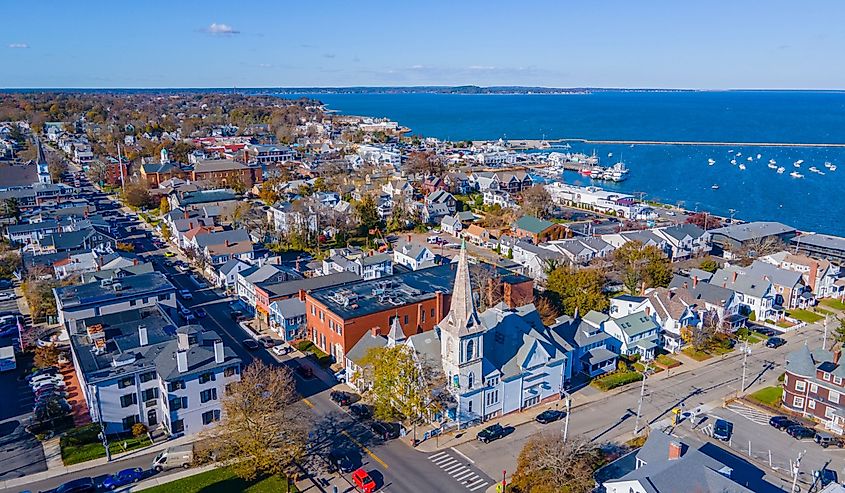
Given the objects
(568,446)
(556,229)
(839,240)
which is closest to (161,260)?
(556,229)

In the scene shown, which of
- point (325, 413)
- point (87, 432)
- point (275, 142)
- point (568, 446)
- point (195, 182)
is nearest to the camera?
point (568, 446)

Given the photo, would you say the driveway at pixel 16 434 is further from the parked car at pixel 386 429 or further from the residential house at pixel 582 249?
the residential house at pixel 582 249

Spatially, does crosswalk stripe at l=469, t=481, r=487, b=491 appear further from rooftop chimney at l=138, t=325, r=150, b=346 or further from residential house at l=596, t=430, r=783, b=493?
rooftop chimney at l=138, t=325, r=150, b=346

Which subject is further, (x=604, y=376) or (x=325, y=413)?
(x=604, y=376)

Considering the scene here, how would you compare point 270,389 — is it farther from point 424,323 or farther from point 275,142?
point 275,142

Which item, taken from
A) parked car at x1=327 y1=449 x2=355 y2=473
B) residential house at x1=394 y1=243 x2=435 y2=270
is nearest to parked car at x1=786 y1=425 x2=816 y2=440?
parked car at x1=327 y1=449 x2=355 y2=473

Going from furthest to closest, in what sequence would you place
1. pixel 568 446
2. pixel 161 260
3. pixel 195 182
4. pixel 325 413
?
pixel 195 182 < pixel 161 260 < pixel 325 413 < pixel 568 446

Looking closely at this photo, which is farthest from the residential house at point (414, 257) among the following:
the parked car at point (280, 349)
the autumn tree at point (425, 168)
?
the autumn tree at point (425, 168)
